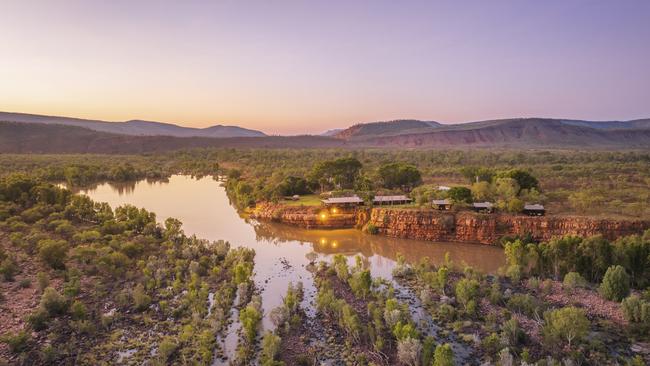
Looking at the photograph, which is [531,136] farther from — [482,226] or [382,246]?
[382,246]

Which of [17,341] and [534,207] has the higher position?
[534,207]

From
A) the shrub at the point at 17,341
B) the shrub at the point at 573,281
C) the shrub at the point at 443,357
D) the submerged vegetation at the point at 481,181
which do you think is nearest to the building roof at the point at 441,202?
the submerged vegetation at the point at 481,181

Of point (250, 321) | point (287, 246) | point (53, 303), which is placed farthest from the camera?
point (287, 246)

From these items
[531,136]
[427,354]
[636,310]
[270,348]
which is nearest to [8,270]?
[270,348]

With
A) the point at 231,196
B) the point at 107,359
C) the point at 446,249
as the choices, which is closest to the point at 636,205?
the point at 446,249

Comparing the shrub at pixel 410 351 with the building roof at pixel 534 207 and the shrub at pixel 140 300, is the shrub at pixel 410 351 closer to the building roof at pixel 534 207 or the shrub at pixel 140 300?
the shrub at pixel 140 300

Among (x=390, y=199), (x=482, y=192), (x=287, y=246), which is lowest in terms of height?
(x=287, y=246)

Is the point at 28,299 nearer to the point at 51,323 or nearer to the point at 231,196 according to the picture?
the point at 51,323

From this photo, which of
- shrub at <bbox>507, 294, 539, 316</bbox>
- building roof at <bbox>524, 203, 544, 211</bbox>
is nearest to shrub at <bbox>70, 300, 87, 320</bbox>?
shrub at <bbox>507, 294, 539, 316</bbox>
